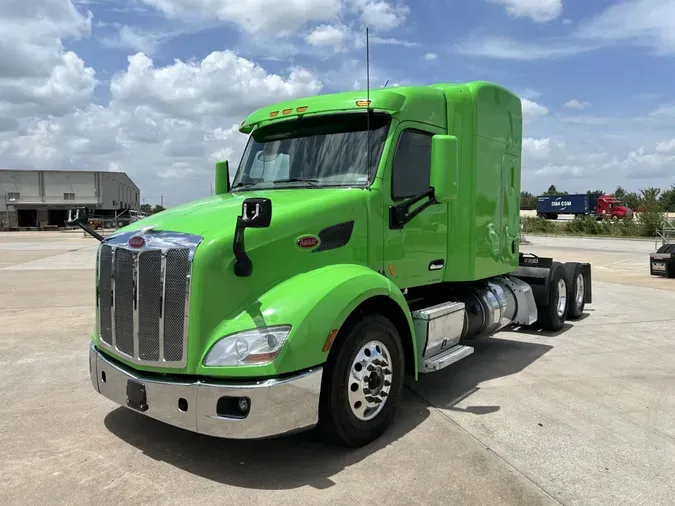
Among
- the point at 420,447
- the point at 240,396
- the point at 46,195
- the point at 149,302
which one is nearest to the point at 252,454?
the point at 240,396

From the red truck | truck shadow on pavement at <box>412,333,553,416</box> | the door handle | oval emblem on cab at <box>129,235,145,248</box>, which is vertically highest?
the red truck

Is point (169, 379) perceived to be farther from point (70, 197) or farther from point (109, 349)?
point (70, 197)

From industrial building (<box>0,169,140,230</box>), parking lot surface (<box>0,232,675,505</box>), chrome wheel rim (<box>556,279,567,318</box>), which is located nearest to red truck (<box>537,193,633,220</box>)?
chrome wheel rim (<box>556,279,567,318</box>)

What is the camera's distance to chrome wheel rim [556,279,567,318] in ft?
27.7

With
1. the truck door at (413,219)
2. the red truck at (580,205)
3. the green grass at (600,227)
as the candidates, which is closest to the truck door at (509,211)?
the truck door at (413,219)

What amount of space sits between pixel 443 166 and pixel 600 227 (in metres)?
39.4

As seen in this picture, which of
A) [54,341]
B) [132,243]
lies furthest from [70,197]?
[132,243]

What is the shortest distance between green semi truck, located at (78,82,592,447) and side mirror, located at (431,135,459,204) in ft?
0.04

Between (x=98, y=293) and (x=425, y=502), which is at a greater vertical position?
(x=98, y=293)

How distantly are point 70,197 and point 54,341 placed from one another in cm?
7176

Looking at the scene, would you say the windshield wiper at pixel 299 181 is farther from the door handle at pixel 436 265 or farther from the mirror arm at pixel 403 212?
the door handle at pixel 436 265

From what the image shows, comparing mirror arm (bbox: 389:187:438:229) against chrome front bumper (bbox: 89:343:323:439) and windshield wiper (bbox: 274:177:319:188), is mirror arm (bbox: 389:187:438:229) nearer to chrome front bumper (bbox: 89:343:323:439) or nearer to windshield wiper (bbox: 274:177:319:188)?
windshield wiper (bbox: 274:177:319:188)

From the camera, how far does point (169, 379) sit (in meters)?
3.63

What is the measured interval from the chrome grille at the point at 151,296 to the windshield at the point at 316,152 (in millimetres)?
1490
